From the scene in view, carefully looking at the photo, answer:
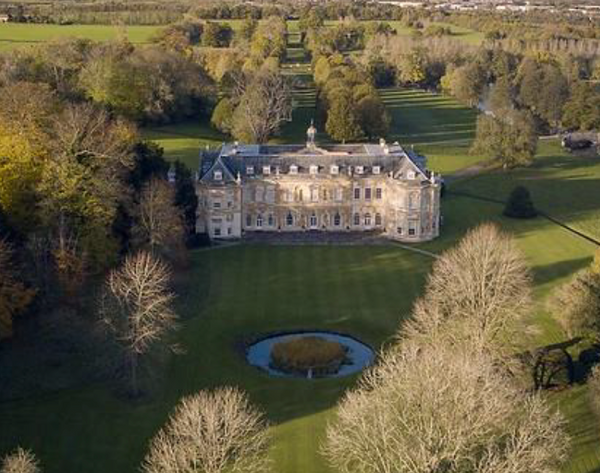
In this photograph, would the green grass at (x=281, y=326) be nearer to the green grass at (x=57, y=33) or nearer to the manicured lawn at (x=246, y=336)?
the manicured lawn at (x=246, y=336)

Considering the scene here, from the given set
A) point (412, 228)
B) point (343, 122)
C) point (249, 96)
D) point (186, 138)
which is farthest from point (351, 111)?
point (412, 228)

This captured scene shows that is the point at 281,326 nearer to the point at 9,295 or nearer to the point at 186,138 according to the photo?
the point at 9,295

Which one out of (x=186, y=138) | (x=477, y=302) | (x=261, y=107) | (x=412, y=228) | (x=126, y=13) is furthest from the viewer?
(x=126, y=13)

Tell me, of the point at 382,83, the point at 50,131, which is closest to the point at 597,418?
the point at 50,131

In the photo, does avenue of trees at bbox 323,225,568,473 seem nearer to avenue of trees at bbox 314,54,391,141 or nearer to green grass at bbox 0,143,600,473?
green grass at bbox 0,143,600,473

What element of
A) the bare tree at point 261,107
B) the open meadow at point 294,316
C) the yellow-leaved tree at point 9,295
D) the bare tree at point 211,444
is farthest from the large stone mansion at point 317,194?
the bare tree at point 211,444

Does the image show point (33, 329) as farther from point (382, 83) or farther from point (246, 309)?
point (382, 83)
